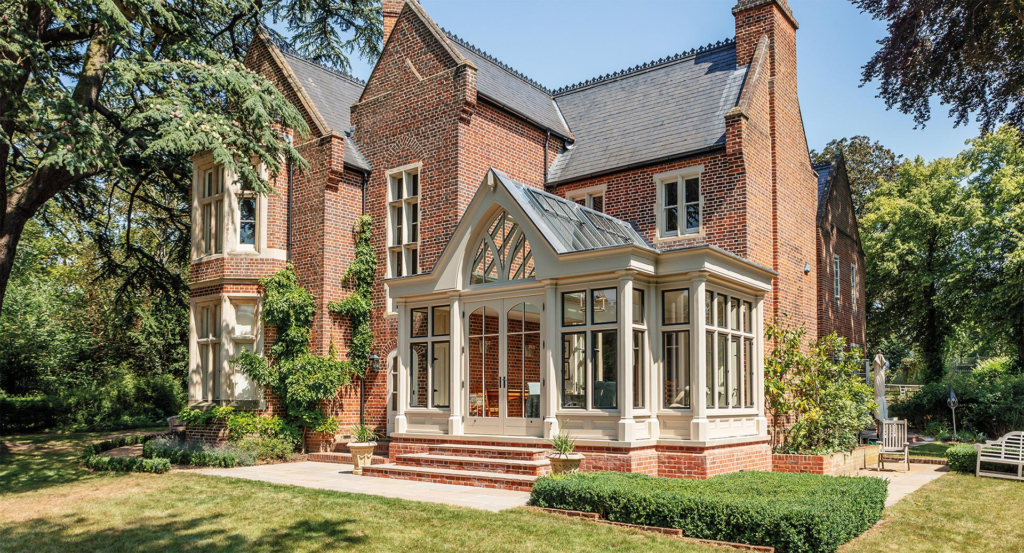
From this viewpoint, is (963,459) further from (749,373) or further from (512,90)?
(512,90)

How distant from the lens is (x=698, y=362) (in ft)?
41.9

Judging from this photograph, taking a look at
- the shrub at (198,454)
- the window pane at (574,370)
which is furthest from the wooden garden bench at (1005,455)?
the shrub at (198,454)

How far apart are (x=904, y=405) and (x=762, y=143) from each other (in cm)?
1517

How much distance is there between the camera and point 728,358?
1384 cm

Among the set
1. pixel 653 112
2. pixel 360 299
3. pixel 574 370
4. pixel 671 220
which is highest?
pixel 653 112

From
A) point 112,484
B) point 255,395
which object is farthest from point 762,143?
point 112,484

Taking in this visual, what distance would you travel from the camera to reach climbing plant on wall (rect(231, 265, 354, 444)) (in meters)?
17.2

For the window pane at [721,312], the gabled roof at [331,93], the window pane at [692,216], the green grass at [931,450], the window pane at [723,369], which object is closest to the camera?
the window pane at [723,369]

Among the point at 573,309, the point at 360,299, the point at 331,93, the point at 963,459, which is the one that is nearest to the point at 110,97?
the point at 331,93

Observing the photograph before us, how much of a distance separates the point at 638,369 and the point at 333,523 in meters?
5.92

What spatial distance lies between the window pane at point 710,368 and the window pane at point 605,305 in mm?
1794

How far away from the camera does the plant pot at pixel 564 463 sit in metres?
11.8

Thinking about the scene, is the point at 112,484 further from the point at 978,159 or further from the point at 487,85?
the point at 978,159

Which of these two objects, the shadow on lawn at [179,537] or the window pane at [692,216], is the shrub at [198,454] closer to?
the shadow on lawn at [179,537]
